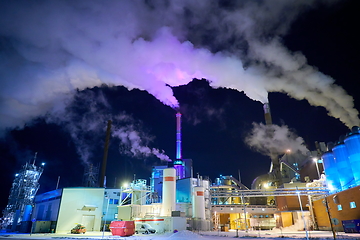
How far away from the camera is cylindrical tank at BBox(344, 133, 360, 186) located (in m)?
31.1

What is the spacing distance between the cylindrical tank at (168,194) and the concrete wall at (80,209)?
1081 centimetres

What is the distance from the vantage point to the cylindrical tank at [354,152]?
3111 centimetres

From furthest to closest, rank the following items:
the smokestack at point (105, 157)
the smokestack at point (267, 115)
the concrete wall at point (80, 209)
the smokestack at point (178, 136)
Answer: the smokestack at point (178, 136)
the smokestack at point (267, 115)
the smokestack at point (105, 157)
the concrete wall at point (80, 209)

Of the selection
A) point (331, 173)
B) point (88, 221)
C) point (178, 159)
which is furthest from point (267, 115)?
point (88, 221)

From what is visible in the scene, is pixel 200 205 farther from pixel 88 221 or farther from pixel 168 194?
pixel 88 221

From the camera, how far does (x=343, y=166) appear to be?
3534 cm

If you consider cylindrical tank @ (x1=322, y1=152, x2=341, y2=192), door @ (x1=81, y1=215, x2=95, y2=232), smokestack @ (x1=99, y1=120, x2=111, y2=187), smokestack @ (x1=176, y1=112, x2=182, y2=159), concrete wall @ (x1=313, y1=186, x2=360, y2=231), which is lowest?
door @ (x1=81, y1=215, x2=95, y2=232)

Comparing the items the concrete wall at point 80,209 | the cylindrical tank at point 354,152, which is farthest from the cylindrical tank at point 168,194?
the cylindrical tank at point 354,152

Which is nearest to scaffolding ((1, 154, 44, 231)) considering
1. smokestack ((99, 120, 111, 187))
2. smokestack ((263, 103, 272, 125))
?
smokestack ((99, 120, 111, 187))

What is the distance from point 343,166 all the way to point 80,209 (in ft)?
141

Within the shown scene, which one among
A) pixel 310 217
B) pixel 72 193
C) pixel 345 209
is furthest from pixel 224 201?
pixel 72 193

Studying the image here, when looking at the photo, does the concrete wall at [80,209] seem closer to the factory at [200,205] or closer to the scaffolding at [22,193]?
the factory at [200,205]

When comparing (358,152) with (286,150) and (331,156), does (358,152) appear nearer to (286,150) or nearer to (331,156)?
(331,156)

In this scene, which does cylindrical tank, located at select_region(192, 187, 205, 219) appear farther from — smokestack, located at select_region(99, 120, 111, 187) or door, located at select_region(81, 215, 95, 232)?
smokestack, located at select_region(99, 120, 111, 187)
